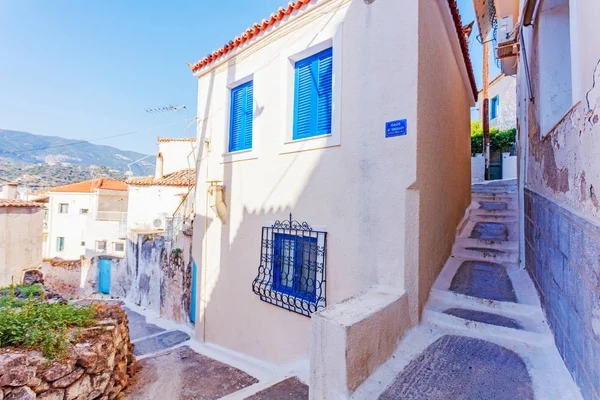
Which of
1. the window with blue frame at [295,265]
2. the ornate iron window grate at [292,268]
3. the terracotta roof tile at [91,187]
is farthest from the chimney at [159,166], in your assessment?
the window with blue frame at [295,265]

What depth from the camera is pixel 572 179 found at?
8.57 ft

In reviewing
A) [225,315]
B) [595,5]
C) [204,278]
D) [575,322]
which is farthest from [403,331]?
[204,278]

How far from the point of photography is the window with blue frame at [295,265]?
192 inches

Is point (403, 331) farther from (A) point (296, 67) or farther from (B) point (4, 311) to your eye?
(B) point (4, 311)

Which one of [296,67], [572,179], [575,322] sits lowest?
[575,322]

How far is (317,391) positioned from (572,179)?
9.59ft

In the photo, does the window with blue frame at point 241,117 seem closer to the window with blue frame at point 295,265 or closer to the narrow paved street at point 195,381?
the window with blue frame at point 295,265

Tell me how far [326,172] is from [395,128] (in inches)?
49.2

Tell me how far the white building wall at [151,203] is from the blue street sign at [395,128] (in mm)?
17277

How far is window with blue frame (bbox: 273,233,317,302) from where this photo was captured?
4883 millimetres

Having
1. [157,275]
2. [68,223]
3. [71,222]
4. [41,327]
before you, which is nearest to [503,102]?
[157,275]

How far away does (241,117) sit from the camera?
655cm

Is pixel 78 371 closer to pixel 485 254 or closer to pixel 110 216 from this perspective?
pixel 485 254

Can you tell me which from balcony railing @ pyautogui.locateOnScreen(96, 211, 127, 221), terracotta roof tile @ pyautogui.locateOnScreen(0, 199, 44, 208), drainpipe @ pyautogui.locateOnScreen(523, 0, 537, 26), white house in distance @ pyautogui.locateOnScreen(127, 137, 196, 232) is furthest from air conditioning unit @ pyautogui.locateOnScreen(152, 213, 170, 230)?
drainpipe @ pyautogui.locateOnScreen(523, 0, 537, 26)
